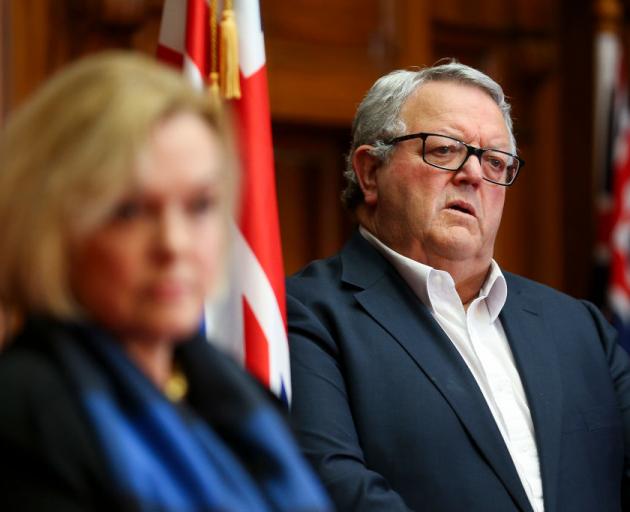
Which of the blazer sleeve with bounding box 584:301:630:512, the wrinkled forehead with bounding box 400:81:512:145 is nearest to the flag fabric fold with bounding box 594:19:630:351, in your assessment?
the blazer sleeve with bounding box 584:301:630:512

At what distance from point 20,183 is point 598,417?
158cm

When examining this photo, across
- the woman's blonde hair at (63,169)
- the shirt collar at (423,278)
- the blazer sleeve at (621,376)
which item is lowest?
the blazer sleeve at (621,376)

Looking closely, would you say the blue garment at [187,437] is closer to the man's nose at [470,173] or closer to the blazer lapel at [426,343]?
the blazer lapel at [426,343]

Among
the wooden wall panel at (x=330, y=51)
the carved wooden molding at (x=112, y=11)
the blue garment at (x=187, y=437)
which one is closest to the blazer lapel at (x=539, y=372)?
the blue garment at (x=187, y=437)

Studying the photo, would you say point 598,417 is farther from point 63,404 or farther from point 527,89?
point 527,89

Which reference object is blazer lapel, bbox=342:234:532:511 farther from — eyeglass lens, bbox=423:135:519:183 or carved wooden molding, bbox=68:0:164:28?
carved wooden molding, bbox=68:0:164:28

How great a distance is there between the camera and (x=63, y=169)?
97 cm

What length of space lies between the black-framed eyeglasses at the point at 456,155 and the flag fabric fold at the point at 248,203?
1.06ft

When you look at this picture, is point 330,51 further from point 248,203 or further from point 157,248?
point 157,248

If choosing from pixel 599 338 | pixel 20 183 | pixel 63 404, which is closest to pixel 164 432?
pixel 63 404

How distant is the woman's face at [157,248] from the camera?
98cm

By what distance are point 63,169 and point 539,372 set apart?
57.7 inches

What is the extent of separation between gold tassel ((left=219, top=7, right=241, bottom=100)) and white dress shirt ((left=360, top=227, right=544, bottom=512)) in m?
0.49

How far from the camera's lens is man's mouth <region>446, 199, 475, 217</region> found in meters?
2.28
